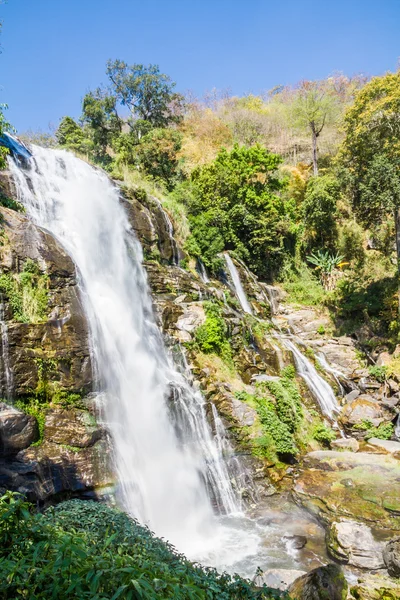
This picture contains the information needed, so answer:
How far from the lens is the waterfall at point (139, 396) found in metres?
8.73

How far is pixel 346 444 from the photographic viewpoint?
1261 cm

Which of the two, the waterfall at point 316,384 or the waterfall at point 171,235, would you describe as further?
the waterfall at point 171,235

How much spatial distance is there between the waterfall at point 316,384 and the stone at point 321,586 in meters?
9.27

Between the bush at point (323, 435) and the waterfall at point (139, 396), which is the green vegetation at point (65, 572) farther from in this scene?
the bush at point (323, 435)

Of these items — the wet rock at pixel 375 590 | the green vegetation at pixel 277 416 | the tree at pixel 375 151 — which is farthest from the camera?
the tree at pixel 375 151

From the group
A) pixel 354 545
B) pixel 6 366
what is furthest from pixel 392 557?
pixel 6 366

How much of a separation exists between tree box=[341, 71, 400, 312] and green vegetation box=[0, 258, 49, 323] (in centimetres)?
1493

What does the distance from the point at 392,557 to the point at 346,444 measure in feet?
20.1

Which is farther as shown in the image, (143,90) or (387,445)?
(143,90)

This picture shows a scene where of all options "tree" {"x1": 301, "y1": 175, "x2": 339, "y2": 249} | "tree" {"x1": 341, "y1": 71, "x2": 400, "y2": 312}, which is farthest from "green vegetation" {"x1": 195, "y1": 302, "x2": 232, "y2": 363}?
"tree" {"x1": 301, "y1": 175, "x2": 339, "y2": 249}

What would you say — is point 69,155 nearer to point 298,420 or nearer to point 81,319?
point 81,319

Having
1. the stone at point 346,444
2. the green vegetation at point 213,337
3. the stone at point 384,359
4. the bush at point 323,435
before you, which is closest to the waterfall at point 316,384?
the bush at point 323,435

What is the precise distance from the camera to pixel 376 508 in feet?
28.9

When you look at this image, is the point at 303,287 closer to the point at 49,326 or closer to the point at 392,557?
the point at 49,326
